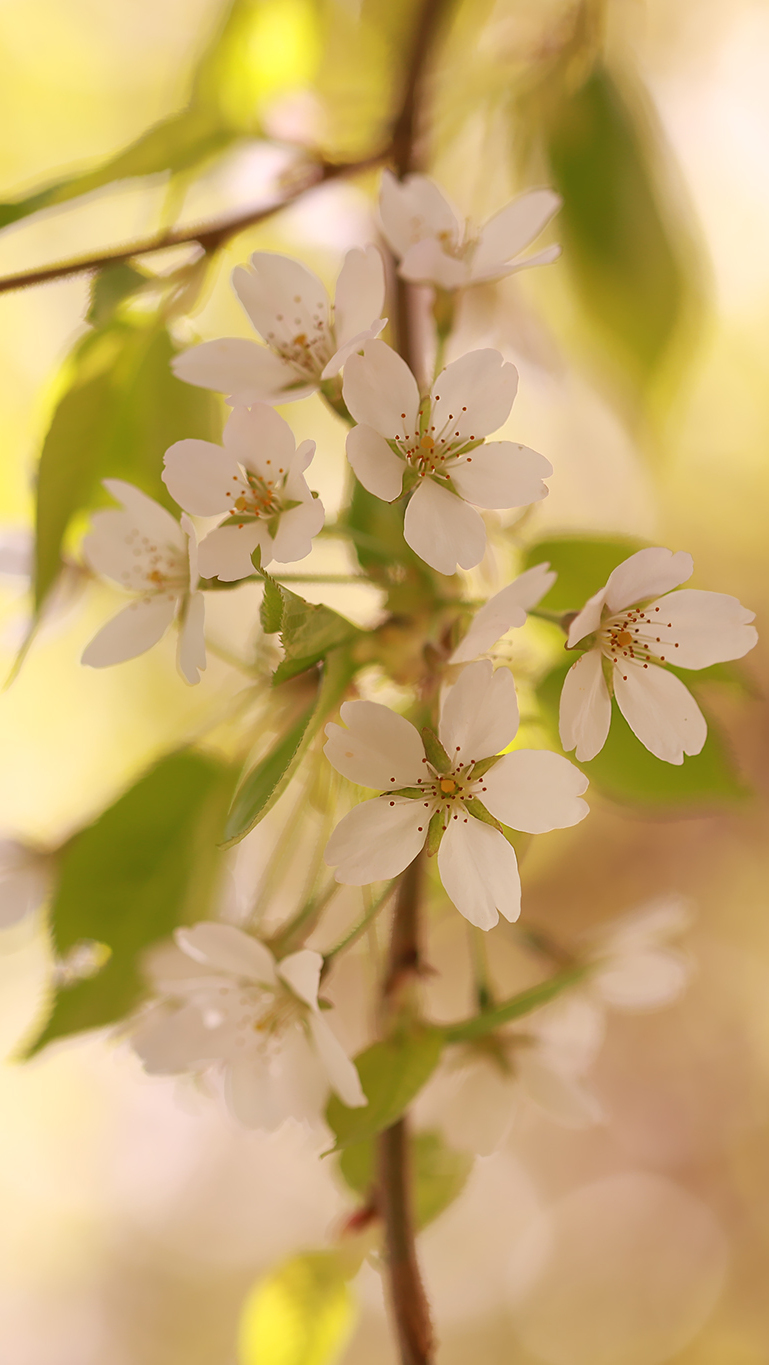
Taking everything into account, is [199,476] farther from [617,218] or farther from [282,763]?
[617,218]

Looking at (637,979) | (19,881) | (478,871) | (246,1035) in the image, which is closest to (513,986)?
(637,979)

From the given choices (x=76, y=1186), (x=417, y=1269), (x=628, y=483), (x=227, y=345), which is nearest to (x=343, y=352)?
(x=227, y=345)

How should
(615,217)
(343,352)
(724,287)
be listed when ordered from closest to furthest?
1. (343,352)
2. (615,217)
3. (724,287)

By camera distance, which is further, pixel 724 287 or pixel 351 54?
pixel 724 287

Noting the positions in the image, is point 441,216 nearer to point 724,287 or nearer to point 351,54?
point 351,54

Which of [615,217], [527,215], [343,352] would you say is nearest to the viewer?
[343,352]

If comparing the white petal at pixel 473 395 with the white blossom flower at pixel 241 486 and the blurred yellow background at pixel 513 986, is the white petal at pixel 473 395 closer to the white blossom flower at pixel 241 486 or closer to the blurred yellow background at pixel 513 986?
the white blossom flower at pixel 241 486
